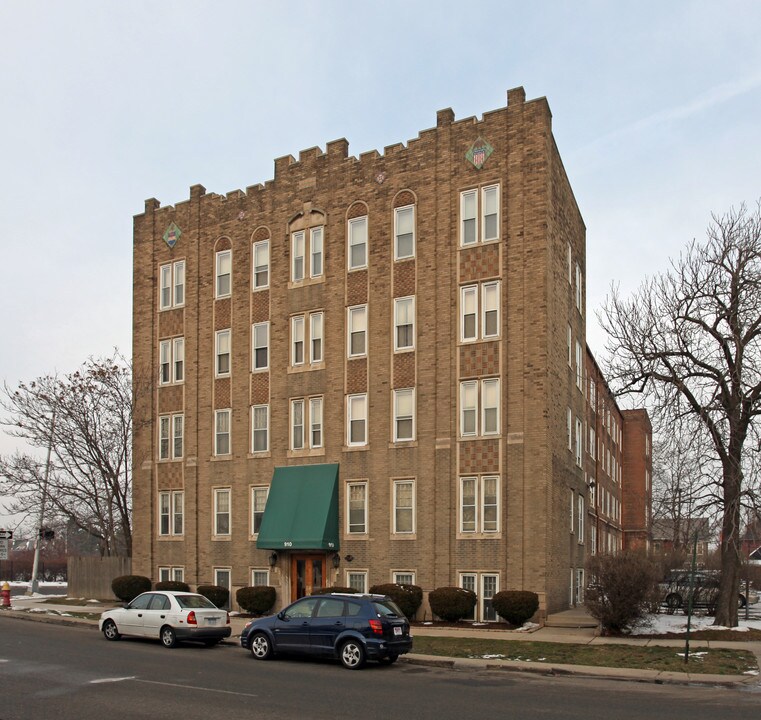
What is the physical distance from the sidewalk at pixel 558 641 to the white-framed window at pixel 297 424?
660 centimetres

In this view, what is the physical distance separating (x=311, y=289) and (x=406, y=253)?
4.26 meters

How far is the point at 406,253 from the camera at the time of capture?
32.7 metres

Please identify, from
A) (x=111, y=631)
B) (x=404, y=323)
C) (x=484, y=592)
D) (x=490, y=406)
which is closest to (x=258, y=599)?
(x=111, y=631)

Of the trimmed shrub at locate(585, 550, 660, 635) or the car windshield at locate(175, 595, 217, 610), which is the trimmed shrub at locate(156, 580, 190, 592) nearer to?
the car windshield at locate(175, 595, 217, 610)

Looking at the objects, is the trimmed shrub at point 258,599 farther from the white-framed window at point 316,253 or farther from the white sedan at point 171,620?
the white-framed window at point 316,253

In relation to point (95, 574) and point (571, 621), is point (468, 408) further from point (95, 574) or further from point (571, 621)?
point (95, 574)

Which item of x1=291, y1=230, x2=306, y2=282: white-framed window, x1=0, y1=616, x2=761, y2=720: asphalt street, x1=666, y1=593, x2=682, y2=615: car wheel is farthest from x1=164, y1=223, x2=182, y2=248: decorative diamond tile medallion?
x1=666, y1=593, x2=682, y2=615: car wheel

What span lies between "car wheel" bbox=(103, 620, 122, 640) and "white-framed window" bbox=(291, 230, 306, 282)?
1518 centimetres

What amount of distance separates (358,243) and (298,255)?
285 cm

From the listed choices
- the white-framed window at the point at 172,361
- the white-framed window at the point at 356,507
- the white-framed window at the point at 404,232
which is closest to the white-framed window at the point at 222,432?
the white-framed window at the point at 172,361

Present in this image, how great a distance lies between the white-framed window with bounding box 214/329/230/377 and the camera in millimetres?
37000

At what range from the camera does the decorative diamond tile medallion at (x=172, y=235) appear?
3938 cm

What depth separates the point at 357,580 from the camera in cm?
3194

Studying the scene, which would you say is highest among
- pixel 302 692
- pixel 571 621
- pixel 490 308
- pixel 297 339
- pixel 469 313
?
pixel 490 308
